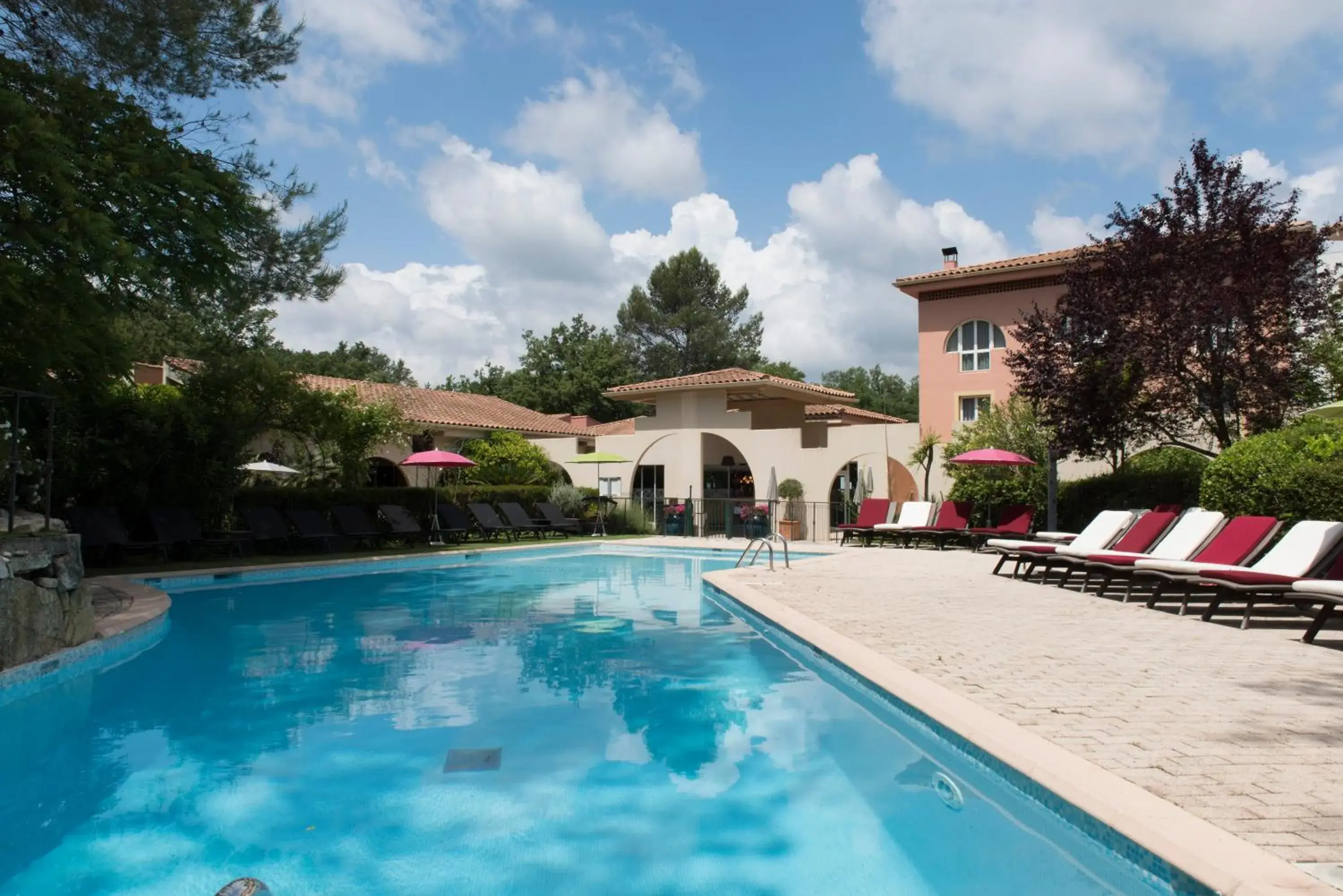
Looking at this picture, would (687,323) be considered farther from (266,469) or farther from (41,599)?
(41,599)

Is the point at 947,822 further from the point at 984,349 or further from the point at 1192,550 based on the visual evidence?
the point at 984,349

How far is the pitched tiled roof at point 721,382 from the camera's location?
25.7 m

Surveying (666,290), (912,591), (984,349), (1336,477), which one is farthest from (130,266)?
(666,290)

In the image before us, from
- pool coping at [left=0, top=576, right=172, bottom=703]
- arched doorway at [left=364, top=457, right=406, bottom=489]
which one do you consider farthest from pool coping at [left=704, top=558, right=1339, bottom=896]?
arched doorway at [left=364, top=457, right=406, bottom=489]

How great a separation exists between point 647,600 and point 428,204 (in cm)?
886

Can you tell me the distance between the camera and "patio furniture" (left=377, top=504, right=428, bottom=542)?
61.8 ft

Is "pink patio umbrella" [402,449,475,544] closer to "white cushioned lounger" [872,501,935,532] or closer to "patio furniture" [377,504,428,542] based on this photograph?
"patio furniture" [377,504,428,542]

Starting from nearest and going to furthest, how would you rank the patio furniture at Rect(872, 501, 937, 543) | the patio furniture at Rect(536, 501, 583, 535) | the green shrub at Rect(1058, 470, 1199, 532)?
the green shrub at Rect(1058, 470, 1199, 532) → the patio furniture at Rect(872, 501, 937, 543) → the patio furniture at Rect(536, 501, 583, 535)

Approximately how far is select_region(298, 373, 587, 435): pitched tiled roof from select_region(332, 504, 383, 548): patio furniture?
22.1 feet

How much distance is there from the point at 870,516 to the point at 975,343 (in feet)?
23.3

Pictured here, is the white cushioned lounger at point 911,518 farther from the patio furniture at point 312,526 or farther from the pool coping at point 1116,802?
the pool coping at point 1116,802

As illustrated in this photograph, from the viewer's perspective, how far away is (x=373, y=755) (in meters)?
5.56

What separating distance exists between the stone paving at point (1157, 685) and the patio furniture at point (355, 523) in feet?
33.0

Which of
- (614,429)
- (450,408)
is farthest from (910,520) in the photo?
(614,429)
